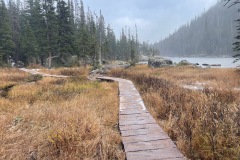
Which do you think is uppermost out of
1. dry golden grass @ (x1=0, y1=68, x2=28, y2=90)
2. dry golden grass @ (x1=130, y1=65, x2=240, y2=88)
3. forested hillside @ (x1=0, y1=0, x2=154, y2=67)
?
forested hillside @ (x1=0, y1=0, x2=154, y2=67)

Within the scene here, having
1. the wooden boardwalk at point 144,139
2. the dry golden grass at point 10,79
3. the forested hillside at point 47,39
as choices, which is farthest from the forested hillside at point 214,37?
the wooden boardwalk at point 144,139

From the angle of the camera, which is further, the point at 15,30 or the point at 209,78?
the point at 15,30

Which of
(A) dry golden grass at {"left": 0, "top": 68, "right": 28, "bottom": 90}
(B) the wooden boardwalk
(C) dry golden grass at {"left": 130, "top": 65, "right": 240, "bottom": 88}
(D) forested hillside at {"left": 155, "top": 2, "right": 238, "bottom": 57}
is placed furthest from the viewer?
(D) forested hillside at {"left": 155, "top": 2, "right": 238, "bottom": 57}

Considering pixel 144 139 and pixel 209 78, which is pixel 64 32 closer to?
pixel 209 78

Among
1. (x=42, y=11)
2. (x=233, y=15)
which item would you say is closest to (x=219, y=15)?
(x=233, y=15)

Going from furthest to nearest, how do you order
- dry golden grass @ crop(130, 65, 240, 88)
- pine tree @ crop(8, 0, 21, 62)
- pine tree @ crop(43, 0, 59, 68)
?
1. pine tree @ crop(8, 0, 21, 62)
2. pine tree @ crop(43, 0, 59, 68)
3. dry golden grass @ crop(130, 65, 240, 88)

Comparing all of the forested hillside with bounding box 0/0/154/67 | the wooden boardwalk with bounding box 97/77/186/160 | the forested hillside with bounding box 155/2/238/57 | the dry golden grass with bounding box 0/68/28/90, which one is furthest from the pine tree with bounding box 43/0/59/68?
the forested hillside with bounding box 155/2/238/57

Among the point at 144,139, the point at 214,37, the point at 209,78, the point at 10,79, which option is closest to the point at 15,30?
the point at 10,79

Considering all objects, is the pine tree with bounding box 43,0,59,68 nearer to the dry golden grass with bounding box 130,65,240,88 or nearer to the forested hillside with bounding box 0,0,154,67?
the forested hillside with bounding box 0,0,154,67

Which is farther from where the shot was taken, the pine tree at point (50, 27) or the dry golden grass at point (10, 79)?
the pine tree at point (50, 27)

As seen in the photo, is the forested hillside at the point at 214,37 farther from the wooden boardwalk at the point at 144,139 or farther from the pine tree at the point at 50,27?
the wooden boardwalk at the point at 144,139

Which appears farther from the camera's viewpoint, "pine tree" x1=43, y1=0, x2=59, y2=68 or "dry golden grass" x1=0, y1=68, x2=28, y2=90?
"pine tree" x1=43, y1=0, x2=59, y2=68

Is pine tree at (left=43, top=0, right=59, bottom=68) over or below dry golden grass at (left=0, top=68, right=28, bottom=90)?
over

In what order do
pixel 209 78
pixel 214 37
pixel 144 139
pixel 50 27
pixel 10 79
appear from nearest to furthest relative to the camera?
1. pixel 144 139
2. pixel 10 79
3. pixel 209 78
4. pixel 50 27
5. pixel 214 37
